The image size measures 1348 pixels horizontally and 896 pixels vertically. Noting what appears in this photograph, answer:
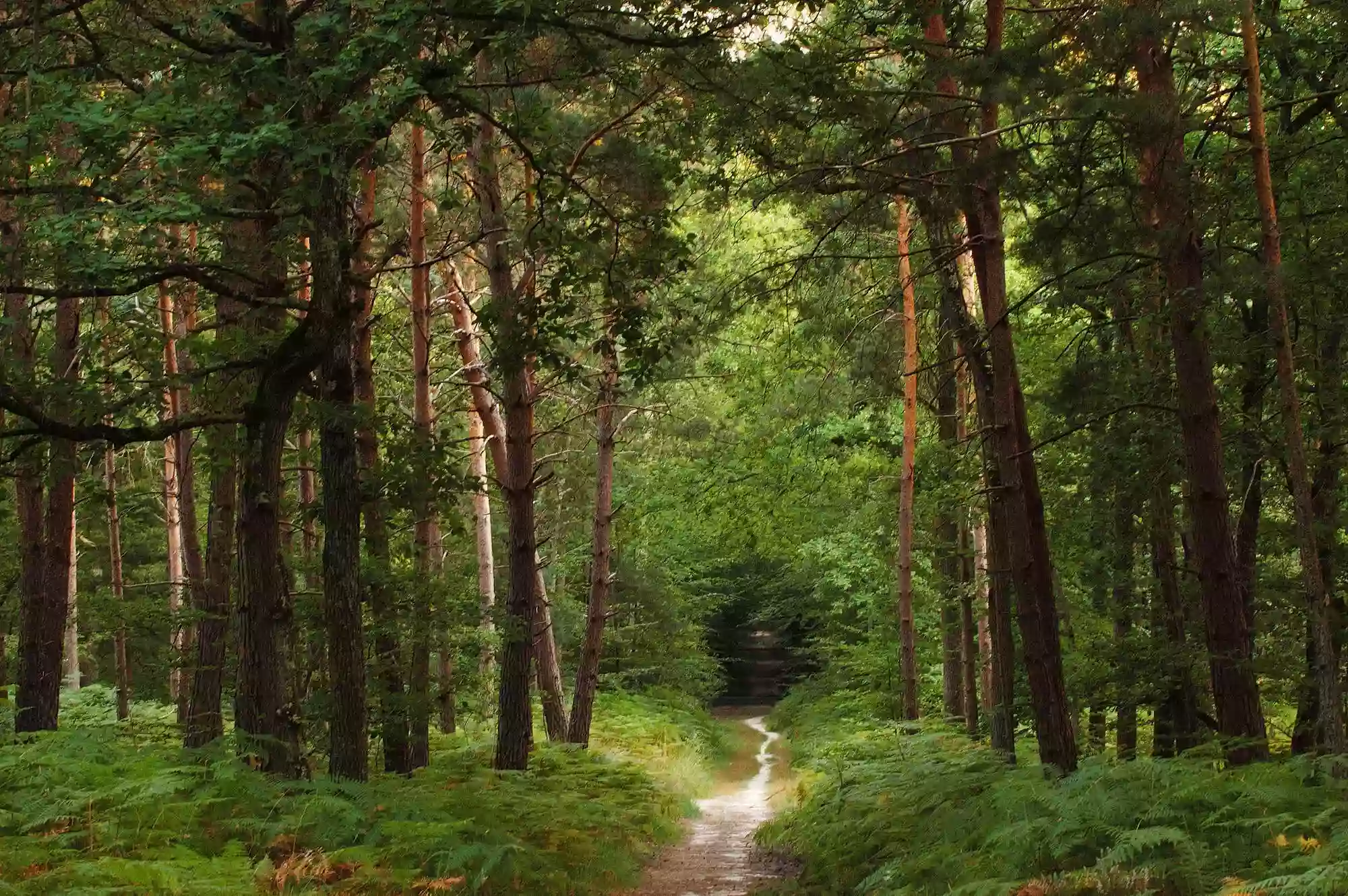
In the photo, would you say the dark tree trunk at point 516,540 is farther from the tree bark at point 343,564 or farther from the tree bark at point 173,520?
the tree bark at point 173,520

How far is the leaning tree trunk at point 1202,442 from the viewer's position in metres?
8.59

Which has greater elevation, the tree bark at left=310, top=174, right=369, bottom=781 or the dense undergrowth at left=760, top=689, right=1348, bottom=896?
the tree bark at left=310, top=174, right=369, bottom=781

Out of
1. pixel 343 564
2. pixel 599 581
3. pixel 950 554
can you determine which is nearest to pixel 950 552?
pixel 950 554

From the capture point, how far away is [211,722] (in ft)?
40.2

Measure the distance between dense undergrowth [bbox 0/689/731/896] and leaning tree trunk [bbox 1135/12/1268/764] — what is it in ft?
16.5

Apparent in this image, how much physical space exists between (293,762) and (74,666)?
47.1 ft

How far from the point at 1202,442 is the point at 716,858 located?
6878mm

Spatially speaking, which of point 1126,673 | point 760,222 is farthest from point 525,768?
point 760,222

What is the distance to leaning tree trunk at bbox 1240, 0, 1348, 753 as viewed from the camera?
765 centimetres

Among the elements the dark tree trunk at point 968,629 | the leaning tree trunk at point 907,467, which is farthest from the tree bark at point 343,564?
the leaning tree trunk at point 907,467

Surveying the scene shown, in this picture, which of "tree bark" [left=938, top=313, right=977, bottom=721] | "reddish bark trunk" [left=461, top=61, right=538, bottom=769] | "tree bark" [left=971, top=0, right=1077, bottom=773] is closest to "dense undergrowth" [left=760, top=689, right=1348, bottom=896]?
"tree bark" [left=971, top=0, right=1077, bottom=773]

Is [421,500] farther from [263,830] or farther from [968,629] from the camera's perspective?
[968,629]

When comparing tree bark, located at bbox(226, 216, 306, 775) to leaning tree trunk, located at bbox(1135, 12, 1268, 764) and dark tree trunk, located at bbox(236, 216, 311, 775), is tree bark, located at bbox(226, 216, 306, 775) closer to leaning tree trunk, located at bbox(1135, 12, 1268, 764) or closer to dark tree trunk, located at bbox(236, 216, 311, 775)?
dark tree trunk, located at bbox(236, 216, 311, 775)

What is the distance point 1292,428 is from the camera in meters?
7.84
